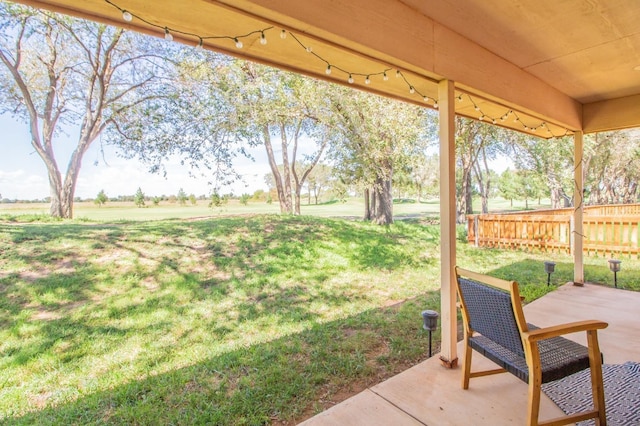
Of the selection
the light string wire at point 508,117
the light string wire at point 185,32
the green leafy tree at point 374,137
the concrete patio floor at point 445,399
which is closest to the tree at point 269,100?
the green leafy tree at point 374,137

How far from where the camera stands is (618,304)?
3293 mm

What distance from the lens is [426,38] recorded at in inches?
78.6

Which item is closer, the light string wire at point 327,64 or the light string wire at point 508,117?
the light string wire at point 327,64

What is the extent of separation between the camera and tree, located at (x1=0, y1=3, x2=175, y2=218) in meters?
4.34

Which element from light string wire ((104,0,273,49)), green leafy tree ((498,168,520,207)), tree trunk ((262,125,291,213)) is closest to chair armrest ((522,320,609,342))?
light string wire ((104,0,273,49))

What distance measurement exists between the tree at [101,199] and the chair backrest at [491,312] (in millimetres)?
5840

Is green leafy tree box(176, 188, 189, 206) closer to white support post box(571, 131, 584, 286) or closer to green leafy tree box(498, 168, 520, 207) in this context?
white support post box(571, 131, 584, 286)

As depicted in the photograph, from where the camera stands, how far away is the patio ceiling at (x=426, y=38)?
1.48 m

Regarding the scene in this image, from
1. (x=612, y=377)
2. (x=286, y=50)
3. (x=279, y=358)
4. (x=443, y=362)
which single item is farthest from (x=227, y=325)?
(x=612, y=377)

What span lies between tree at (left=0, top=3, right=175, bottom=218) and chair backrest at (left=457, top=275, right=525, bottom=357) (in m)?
5.88

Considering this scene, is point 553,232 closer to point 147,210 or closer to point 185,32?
point 185,32

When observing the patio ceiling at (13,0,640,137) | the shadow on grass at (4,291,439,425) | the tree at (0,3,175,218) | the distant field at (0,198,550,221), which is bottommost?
the shadow on grass at (4,291,439,425)

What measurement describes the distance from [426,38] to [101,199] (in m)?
5.77

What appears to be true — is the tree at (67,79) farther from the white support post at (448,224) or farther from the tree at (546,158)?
the tree at (546,158)
